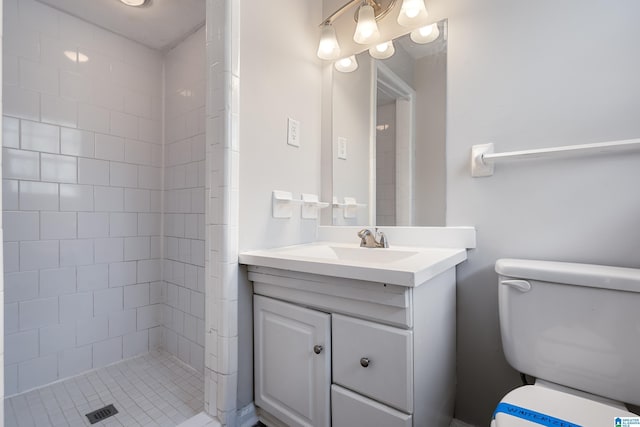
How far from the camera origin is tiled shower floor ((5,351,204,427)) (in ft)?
4.09

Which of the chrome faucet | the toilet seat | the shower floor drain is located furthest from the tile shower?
the toilet seat

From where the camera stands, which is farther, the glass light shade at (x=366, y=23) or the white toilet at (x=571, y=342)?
the glass light shade at (x=366, y=23)

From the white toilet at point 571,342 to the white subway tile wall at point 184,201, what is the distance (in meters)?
1.48

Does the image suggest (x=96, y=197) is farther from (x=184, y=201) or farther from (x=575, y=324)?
(x=575, y=324)

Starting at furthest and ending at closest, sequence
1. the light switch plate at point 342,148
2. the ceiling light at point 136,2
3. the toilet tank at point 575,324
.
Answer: the light switch plate at point 342,148
the ceiling light at point 136,2
the toilet tank at point 575,324

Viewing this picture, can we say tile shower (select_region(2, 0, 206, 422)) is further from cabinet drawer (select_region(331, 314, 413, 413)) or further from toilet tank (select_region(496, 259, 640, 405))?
toilet tank (select_region(496, 259, 640, 405))

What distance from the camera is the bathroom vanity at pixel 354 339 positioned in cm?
82

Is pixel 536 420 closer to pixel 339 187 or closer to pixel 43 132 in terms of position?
pixel 339 187

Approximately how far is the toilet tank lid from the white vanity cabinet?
224 mm

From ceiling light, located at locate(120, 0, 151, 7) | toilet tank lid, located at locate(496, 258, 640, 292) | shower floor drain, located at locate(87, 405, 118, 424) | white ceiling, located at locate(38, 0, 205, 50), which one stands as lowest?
shower floor drain, located at locate(87, 405, 118, 424)

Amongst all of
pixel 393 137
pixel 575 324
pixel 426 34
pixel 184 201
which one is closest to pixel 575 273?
pixel 575 324

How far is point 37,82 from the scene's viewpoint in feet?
4.90

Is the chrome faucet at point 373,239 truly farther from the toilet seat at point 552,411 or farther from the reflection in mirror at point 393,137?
the toilet seat at point 552,411

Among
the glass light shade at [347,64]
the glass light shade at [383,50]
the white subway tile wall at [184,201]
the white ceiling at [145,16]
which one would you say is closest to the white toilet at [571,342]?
the glass light shade at [383,50]
